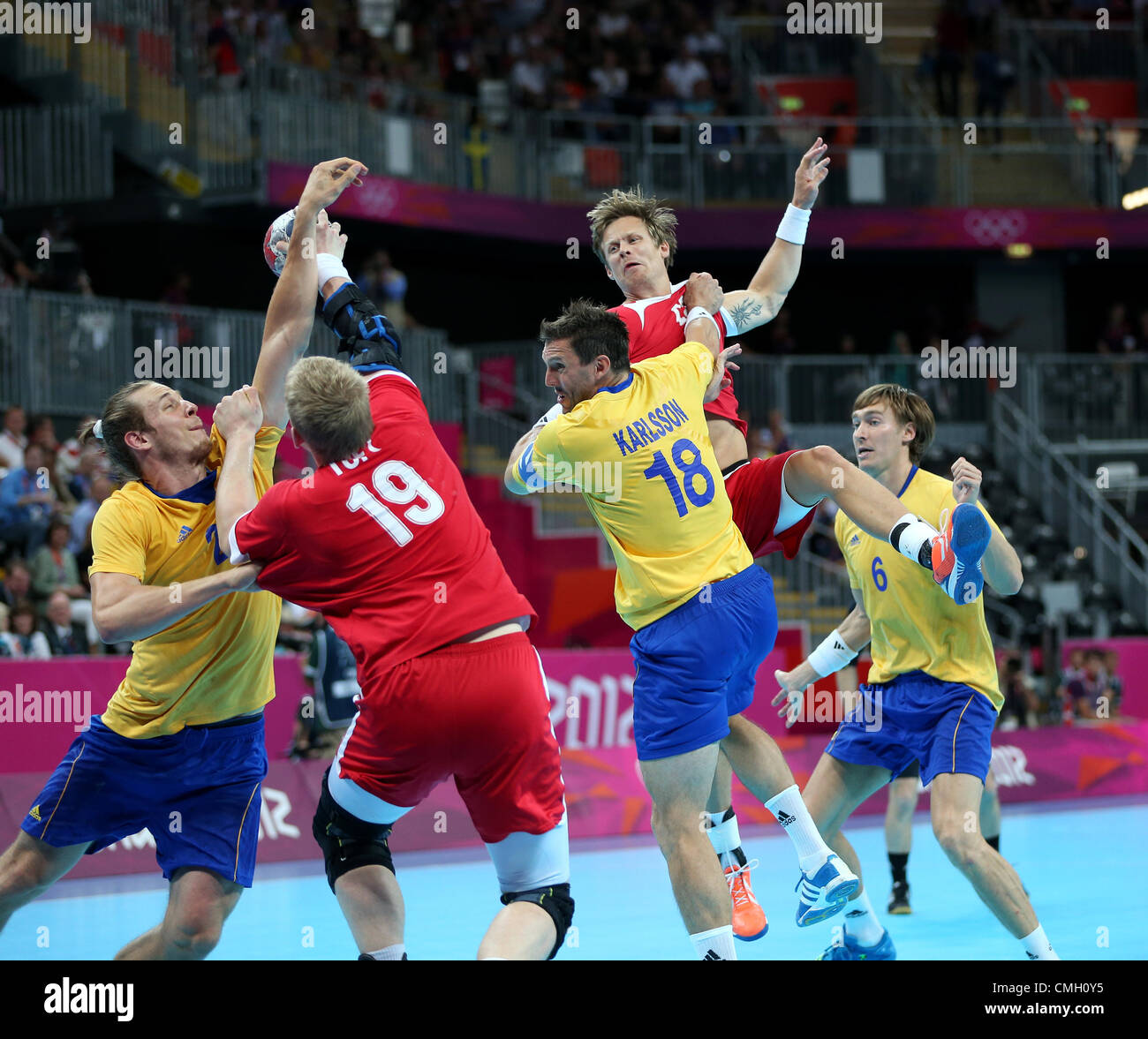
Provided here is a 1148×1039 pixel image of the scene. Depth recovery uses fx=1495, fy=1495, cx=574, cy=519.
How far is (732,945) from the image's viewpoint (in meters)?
6.05

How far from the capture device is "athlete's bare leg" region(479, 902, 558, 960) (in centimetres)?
494

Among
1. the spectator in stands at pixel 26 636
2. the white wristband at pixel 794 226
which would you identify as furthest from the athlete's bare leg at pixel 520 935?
the spectator in stands at pixel 26 636

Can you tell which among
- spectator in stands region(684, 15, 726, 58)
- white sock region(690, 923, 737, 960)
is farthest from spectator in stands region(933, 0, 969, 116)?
white sock region(690, 923, 737, 960)

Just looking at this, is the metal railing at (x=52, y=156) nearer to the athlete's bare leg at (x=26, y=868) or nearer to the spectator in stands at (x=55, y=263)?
the spectator in stands at (x=55, y=263)

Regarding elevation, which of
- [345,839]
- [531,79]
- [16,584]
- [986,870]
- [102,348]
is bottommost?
[986,870]

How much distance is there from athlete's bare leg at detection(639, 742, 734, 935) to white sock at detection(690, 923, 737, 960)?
2 cm

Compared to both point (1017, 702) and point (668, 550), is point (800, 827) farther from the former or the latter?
point (1017, 702)

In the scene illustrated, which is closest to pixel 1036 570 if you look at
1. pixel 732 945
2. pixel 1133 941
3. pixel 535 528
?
pixel 535 528

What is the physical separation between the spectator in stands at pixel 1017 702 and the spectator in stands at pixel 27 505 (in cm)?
1022

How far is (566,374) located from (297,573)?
1605 millimetres

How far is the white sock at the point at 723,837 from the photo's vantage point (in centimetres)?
710

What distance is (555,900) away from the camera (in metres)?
5.23

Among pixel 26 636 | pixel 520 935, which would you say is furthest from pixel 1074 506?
pixel 520 935

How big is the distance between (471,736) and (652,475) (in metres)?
1.57
